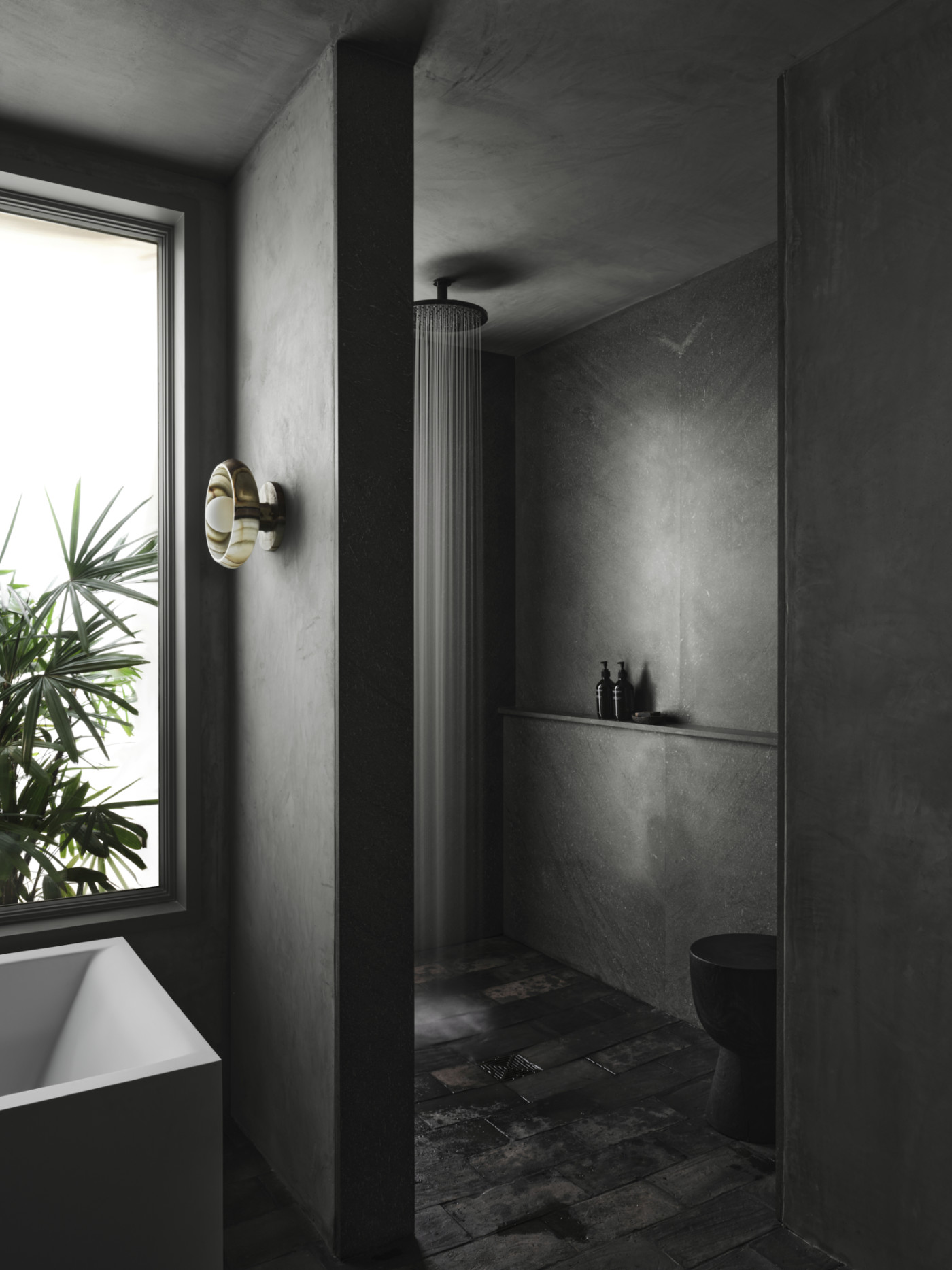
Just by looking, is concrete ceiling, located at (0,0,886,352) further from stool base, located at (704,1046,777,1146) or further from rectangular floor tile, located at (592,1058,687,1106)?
rectangular floor tile, located at (592,1058,687,1106)

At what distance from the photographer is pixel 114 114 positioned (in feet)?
7.87

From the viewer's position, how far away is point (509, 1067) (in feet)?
10.0

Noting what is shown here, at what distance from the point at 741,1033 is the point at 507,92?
244 centimetres

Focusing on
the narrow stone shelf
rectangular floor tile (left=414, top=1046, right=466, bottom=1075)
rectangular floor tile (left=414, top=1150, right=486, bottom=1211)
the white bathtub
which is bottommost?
rectangular floor tile (left=414, top=1046, right=466, bottom=1075)

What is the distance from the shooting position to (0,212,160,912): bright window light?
8.62 feet

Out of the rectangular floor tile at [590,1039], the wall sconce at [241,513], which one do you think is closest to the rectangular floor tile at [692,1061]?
the rectangular floor tile at [590,1039]

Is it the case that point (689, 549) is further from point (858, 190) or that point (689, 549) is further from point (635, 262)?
point (858, 190)

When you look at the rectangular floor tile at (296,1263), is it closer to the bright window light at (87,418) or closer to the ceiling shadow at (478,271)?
the bright window light at (87,418)

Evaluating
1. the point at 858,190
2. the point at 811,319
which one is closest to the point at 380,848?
the point at 811,319

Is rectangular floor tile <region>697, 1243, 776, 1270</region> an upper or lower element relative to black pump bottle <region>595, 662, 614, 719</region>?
lower

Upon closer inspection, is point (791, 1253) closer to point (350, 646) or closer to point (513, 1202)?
point (513, 1202)

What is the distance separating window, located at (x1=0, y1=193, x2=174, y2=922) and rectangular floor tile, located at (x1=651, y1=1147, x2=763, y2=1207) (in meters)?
1.52

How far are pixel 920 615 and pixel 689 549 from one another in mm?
1598

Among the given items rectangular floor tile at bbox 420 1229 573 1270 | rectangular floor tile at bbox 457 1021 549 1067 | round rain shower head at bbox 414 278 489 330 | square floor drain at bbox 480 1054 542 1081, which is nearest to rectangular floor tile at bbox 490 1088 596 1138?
square floor drain at bbox 480 1054 542 1081
